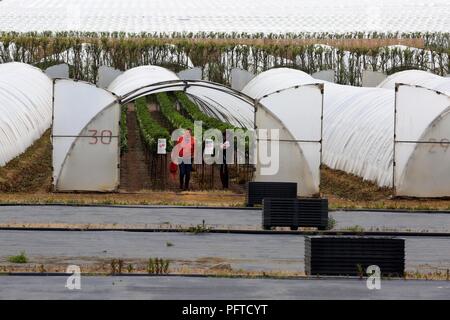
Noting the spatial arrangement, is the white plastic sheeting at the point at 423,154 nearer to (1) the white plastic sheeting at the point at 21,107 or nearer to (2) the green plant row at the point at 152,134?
(2) the green plant row at the point at 152,134

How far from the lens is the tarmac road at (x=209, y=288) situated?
55.2 feet

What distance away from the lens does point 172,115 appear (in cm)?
5397

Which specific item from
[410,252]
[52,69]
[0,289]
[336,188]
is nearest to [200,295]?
[0,289]

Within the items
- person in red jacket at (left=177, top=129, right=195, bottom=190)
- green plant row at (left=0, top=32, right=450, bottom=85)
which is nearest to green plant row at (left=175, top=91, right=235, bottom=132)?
person in red jacket at (left=177, top=129, right=195, bottom=190)

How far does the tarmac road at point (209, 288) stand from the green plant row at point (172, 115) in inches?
1075

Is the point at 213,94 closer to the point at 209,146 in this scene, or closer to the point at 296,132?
the point at 209,146

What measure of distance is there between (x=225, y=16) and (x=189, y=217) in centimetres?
7233

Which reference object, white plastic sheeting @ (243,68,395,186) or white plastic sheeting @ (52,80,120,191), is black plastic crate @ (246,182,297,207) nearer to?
white plastic sheeting @ (243,68,395,186)

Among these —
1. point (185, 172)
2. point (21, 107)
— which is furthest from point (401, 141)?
point (21, 107)

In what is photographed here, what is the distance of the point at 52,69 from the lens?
7281 centimetres

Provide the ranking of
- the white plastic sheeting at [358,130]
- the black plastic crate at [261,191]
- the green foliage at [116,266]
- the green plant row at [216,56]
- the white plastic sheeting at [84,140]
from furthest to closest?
the green plant row at [216,56] < the white plastic sheeting at [358,130] < the white plastic sheeting at [84,140] < the black plastic crate at [261,191] < the green foliage at [116,266]

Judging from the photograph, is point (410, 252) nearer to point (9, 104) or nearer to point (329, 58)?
point (9, 104)

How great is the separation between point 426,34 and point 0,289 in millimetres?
76963

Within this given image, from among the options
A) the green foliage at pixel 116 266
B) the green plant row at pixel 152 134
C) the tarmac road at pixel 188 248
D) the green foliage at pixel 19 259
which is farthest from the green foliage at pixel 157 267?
the green plant row at pixel 152 134
